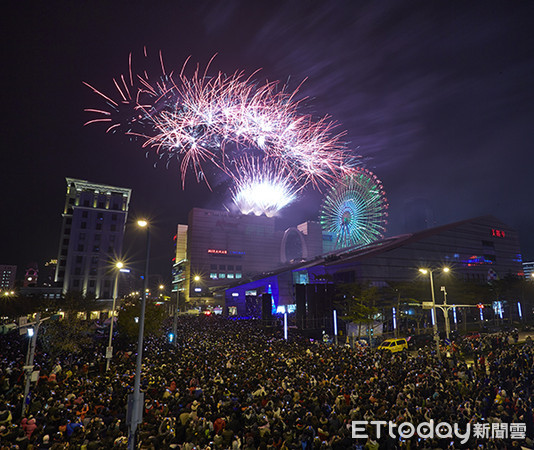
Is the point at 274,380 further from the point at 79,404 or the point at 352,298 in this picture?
the point at 352,298

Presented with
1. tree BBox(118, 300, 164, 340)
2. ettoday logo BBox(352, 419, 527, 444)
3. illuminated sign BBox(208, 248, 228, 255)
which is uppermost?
illuminated sign BBox(208, 248, 228, 255)

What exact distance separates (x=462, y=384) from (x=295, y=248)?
4462 inches

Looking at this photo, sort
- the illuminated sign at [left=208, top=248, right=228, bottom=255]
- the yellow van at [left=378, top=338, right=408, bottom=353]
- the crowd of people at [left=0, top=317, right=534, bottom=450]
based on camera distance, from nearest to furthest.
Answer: the crowd of people at [left=0, top=317, right=534, bottom=450] < the yellow van at [left=378, top=338, right=408, bottom=353] < the illuminated sign at [left=208, top=248, right=228, bottom=255]

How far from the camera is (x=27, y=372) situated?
43.4ft

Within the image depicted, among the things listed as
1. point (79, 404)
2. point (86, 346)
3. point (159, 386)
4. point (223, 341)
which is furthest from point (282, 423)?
point (86, 346)

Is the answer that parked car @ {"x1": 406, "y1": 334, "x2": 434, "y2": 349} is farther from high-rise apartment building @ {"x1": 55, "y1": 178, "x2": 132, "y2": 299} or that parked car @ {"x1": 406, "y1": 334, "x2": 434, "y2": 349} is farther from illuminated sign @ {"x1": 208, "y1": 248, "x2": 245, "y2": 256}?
illuminated sign @ {"x1": 208, "y1": 248, "x2": 245, "y2": 256}

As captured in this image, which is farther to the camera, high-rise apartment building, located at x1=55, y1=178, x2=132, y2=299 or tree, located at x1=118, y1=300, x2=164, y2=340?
high-rise apartment building, located at x1=55, y1=178, x2=132, y2=299

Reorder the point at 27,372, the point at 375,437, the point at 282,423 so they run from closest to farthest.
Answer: the point at 375,437 < the point at 282,423 < the point at 27,372

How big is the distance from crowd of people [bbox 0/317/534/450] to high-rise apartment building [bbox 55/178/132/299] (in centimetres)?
6253

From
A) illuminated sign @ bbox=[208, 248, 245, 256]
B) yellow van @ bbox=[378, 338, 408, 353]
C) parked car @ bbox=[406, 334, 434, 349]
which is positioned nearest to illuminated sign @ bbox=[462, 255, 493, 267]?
parked car @ bbox=[406, 334, 434, 349]

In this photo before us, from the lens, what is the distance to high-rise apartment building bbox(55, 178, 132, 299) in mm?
78062

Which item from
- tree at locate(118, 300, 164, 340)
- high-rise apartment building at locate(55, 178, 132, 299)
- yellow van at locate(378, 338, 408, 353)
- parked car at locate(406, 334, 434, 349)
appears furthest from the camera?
high-rise apartment building at locate(55, 178, 132, 299)

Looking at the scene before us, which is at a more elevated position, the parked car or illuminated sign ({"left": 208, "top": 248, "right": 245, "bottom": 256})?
illuminated sign ({"left": 208, "top": 248, "right": 245, "bottom": 256})

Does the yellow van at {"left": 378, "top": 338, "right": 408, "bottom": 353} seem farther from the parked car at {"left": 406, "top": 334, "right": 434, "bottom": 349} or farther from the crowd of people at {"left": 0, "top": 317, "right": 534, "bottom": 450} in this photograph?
the crowd of people at {"left": 0, "top": 317, "right": 534, "bottom": 450}
